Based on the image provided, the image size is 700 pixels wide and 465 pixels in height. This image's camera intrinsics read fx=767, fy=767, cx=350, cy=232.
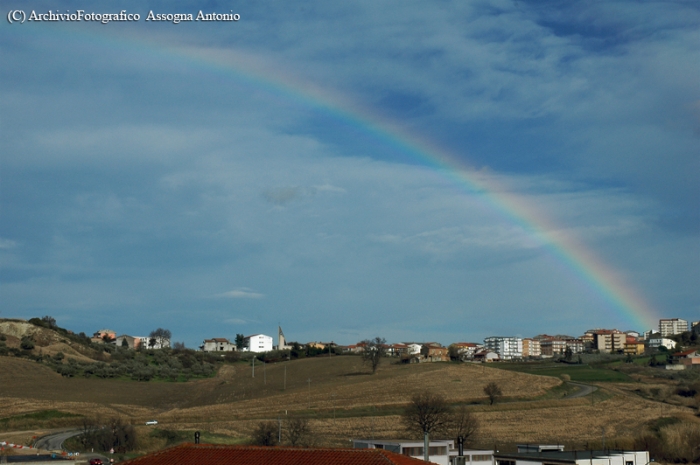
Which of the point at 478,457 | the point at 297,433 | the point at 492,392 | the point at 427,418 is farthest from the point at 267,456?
the point at 492,392

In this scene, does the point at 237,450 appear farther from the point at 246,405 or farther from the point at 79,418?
the point at 246,405

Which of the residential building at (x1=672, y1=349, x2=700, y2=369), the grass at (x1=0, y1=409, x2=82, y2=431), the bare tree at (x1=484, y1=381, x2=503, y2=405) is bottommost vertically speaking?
the grass at (x1=0, y1=409, x2=82, y2=431)

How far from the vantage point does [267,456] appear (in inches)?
1153

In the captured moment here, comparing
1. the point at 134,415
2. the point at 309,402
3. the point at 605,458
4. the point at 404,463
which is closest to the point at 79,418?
the point at 134,415

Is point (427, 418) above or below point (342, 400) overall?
below

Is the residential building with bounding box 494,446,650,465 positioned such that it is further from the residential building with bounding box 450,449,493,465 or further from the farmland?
the farmland

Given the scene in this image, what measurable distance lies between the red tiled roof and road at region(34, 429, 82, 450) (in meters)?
37.0

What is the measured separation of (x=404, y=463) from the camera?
2766 cm

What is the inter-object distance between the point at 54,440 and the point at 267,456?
1907 inches

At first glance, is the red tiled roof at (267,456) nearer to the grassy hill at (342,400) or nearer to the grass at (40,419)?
the grassy hill at (342,400)

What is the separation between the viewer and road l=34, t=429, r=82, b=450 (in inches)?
2517

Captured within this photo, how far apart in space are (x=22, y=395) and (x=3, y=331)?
230 ft

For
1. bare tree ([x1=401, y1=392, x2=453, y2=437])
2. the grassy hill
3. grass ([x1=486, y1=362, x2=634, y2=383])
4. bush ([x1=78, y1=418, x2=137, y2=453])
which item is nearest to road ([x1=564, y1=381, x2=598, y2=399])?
the grassy hill

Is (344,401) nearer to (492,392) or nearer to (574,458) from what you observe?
(492,392)
